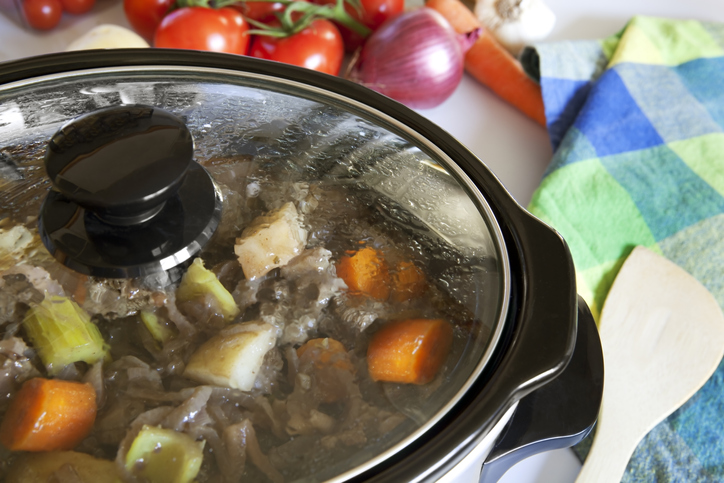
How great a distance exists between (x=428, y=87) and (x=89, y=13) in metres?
0.85

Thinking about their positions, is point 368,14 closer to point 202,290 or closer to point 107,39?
point 107,39

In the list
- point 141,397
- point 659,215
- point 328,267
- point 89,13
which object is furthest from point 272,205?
point 89,13

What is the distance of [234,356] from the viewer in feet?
1.59

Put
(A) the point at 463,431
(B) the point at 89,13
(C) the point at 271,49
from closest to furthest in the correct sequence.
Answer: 1. (A) the point at 463,431
2. (C) the point at 271,49
3. (B) the point at 89,13

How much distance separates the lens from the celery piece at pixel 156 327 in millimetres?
504

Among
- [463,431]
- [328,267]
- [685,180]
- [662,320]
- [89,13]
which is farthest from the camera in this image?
[89,13]

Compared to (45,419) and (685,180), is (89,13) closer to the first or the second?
(45,419)

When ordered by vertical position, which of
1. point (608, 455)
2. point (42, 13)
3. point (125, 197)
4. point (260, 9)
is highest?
point (125, 197)

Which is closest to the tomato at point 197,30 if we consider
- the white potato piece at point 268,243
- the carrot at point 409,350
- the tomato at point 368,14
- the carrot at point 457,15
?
the tomato at point 368,14

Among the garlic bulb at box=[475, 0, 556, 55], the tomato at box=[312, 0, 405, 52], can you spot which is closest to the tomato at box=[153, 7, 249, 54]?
the tomato at box=[312, 0, 405, 52]

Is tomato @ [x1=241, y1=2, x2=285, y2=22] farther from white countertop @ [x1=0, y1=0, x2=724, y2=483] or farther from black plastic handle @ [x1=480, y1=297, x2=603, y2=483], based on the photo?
black plastic handle @ [x1=480, y1=297, x2=603, y2=483]

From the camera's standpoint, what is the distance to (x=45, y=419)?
1.46 feet

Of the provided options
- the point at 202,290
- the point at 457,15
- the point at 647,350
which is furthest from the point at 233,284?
the point at 457,15

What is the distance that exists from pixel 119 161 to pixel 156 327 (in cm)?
15
